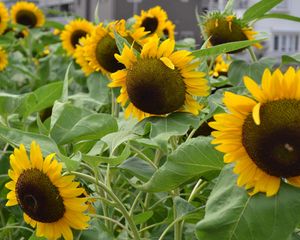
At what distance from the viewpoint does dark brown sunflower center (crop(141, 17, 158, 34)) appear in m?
1.51

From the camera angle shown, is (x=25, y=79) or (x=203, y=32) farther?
(x=25, y=79)

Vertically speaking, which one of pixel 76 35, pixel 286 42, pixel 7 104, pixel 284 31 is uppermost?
pixel 7 104

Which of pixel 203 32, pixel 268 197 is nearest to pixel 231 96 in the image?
pixel 268 197

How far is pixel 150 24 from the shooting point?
153cm

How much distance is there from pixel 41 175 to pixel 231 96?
0.69 ft

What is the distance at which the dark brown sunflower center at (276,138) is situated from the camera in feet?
1.70

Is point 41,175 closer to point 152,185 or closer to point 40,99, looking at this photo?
point 152,185

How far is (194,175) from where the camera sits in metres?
0.60

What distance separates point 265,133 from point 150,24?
3.36 ft

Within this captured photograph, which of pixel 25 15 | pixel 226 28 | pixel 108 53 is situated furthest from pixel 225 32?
pixel 25 15

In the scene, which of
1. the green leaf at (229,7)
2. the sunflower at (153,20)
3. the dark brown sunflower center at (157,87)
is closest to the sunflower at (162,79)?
the dark brown sunflower center at (157,87)

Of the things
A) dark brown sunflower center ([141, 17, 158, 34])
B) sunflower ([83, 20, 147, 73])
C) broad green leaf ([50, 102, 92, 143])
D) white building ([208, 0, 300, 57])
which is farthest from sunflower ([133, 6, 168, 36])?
white building ([208, 0, 300, 57])

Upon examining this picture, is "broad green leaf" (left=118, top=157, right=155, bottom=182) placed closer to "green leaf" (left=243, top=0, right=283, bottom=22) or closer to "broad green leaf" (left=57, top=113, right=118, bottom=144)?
"broad green leaf" (left=57, top=113, right=118, bottom=144)

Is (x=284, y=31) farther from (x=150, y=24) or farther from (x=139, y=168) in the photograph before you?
(x=139, y=168)
